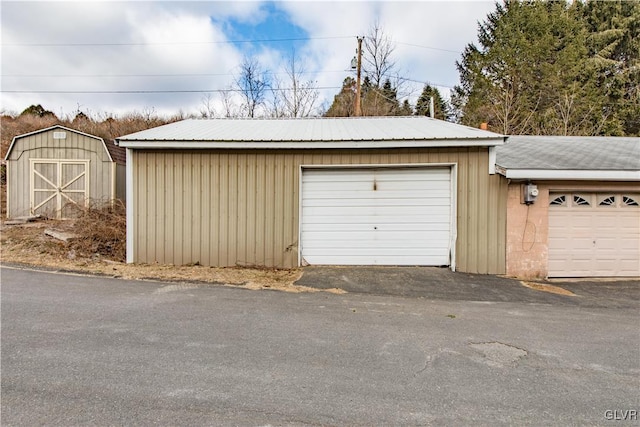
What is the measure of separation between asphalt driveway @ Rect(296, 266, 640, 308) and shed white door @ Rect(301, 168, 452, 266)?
0.32 meters

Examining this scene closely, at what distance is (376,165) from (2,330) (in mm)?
6450

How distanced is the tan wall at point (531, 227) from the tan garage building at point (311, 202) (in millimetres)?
216

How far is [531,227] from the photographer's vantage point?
299 inches

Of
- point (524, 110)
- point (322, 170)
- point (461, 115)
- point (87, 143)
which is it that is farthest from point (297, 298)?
point (461, 115)

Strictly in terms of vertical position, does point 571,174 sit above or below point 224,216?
above

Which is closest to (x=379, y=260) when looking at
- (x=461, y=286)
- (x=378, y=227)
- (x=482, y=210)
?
(x=378, y=227)

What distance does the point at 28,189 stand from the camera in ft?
38.9

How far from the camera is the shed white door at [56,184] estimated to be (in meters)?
11.8

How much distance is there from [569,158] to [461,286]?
424 centimetres

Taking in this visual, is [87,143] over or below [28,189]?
over

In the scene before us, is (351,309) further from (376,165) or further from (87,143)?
(87,143)

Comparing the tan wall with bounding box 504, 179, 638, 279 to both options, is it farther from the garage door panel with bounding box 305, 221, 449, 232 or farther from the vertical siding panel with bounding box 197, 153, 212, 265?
the vertical siding panel with bounding box 197, 153, 212, 265

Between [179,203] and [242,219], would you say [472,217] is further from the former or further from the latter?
[179,203]

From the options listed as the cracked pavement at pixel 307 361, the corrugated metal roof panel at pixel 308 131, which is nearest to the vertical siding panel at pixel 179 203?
the corrugated metal roof panel at pixel 308 131
